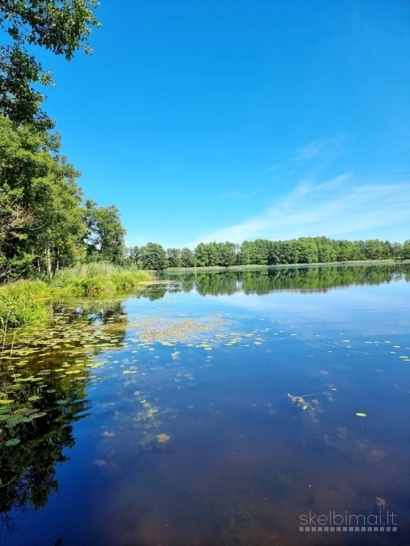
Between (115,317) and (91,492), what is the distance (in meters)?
9.47

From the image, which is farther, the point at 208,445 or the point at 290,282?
the point at 290,282

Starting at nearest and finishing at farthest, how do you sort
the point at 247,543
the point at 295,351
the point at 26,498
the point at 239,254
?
1. the point at 247,543
2. the point at 26,498
3. the point at 295,351
4. the point at 239,254

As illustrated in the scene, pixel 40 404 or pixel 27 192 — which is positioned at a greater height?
pixel 27 192

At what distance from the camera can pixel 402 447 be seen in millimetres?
3102

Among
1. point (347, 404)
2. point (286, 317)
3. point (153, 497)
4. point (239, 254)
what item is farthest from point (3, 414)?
point (239, 254)

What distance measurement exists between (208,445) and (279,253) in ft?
371

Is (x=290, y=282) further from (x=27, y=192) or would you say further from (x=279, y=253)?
(x=279, y=253)

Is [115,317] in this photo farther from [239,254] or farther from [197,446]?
[239,254]

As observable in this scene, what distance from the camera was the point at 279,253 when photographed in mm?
112062

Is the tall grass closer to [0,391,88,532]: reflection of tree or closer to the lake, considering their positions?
the lake

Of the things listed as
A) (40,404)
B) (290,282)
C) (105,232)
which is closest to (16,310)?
(40,404)

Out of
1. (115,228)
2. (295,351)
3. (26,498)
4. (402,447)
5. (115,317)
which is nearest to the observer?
(26,498)

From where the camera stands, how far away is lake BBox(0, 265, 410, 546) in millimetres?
2275

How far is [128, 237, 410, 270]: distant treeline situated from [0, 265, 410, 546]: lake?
334 feet
